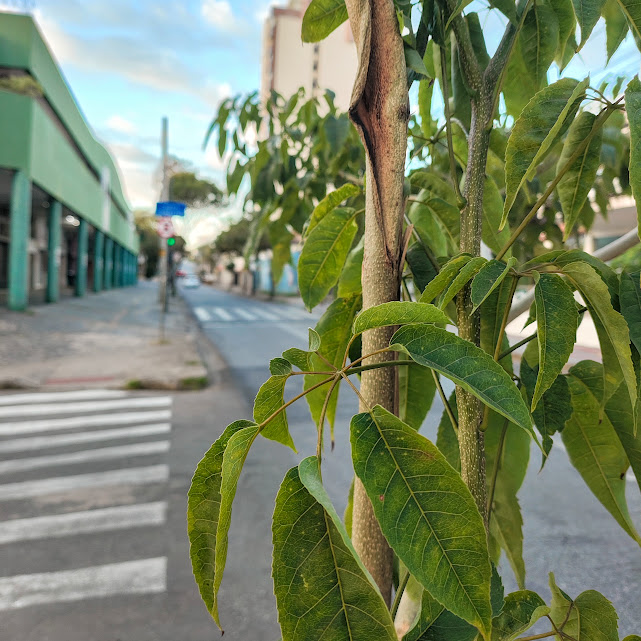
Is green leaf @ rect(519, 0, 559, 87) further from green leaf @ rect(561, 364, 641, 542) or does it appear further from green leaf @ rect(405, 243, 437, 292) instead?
green leaf @ rect(561, 364, 641, 542)

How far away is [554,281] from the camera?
2.09 ft

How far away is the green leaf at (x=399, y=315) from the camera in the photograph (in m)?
0.56

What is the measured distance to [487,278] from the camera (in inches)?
24.7

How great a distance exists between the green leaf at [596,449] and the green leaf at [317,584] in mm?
443

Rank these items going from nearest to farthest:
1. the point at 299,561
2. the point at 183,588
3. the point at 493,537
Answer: the point at 299,561 < the point at 493,537 < the point at 183,588

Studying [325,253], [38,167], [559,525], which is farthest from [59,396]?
[38,167]

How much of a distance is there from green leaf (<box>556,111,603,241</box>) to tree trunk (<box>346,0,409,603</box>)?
228 millimetres

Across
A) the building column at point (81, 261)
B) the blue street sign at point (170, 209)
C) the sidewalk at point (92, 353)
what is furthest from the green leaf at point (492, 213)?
the building column at point (81, 261)

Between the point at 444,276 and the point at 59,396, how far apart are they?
25.8 feet

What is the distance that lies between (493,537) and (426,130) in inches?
30.1

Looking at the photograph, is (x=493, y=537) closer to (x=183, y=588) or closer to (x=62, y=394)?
(x=183, y=588)

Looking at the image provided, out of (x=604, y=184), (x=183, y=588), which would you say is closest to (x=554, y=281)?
(x=604, y=184)

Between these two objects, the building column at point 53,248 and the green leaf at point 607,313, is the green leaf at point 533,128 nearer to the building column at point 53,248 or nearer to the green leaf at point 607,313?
the green leaf at point 607,313

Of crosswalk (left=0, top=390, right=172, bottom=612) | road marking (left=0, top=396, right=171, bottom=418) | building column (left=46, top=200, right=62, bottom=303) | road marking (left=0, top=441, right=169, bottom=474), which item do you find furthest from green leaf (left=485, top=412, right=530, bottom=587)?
building column (left=46, top=200, right=62, bottom=303)
